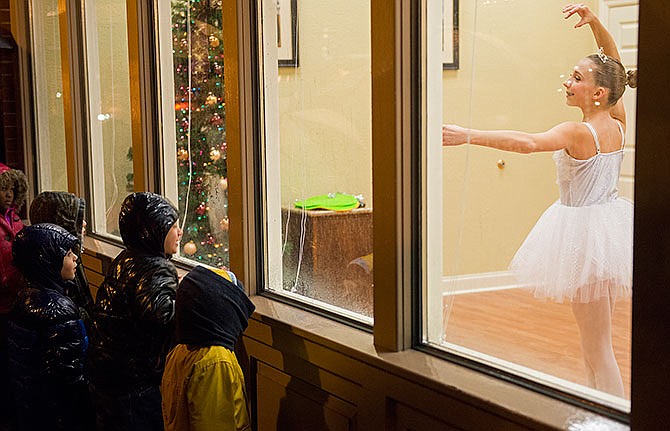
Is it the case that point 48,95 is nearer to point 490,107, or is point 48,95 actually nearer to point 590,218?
point 490,107

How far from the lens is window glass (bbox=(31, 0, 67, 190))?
624 centimetres

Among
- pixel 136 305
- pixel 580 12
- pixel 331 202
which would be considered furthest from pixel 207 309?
pixel 580 12

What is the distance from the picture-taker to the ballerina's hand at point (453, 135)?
97.6 inches

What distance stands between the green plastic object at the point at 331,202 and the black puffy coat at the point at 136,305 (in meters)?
0.53

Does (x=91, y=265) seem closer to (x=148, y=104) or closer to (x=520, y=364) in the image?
(x=148, y=104)

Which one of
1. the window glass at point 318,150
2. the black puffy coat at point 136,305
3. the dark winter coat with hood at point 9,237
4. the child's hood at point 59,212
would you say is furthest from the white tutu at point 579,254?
the dark winter coat with hood at point 9,237

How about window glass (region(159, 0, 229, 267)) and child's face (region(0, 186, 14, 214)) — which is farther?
child's face (region(0, 186, 14, 214))

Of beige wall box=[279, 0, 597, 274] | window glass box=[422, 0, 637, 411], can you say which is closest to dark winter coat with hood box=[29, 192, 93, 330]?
beige wall box=[279, 0, 597, 274]

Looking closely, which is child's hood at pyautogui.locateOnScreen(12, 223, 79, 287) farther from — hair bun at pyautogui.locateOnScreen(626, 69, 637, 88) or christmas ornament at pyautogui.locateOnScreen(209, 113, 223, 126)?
hair bun at pyautogui.locateOnScreen(626, 69, 637, 88)

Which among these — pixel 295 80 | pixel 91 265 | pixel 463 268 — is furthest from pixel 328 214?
pixel 91 265

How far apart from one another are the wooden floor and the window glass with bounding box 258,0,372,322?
0.45m

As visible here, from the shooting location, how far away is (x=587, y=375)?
2092 mm

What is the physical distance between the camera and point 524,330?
2328 mm

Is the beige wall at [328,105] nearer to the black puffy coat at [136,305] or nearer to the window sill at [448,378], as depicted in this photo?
the window sill at [448,378]
